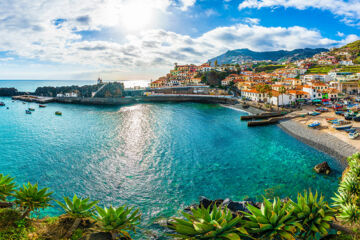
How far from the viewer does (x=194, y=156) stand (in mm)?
30781

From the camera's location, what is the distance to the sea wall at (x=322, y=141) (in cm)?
2889

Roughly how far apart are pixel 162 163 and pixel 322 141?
30.4 meters

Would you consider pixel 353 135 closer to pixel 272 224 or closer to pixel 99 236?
pixel 272 224

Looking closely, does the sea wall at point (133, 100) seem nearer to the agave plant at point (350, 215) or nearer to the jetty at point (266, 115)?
the jetty at point (266, 115)

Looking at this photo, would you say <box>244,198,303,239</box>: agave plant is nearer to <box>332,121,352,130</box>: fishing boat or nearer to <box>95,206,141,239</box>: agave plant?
<box>95,206,141,239</box>: agave plant

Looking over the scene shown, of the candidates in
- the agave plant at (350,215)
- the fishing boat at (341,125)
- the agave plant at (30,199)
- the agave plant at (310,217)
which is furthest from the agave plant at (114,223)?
the fishing boat at (341,125)

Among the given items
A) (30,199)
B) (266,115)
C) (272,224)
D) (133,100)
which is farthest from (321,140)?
(133,100)

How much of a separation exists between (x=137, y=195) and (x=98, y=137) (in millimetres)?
25750

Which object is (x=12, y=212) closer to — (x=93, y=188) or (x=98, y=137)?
(x=93, y=188)

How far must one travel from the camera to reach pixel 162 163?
28.4m

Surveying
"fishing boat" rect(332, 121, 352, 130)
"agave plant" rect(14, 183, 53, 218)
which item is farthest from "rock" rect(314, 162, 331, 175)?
"agave plant" rect(14, 183, 53, 218)

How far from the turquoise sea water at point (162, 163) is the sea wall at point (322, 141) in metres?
1.64

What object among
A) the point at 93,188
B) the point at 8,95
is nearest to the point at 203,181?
the point at 93,188

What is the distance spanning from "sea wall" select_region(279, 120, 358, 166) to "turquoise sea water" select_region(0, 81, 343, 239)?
1.64m
